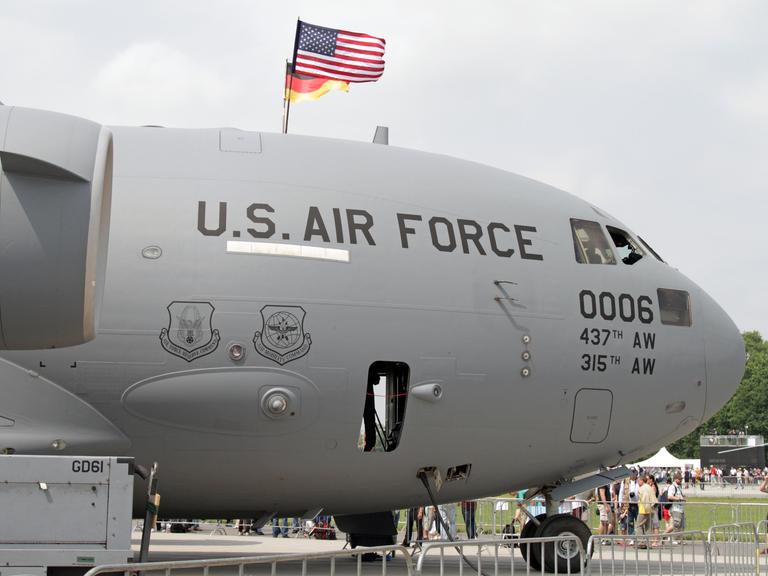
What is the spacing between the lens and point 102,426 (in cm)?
1037

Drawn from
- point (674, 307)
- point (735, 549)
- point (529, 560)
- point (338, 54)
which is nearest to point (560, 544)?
point (529, 560)

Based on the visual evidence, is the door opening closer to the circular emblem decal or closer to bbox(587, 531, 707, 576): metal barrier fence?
the circular emblem decal

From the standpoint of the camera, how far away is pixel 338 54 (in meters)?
17.4

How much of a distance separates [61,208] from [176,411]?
4767 millimetres

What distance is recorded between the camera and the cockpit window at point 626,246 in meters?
13.0

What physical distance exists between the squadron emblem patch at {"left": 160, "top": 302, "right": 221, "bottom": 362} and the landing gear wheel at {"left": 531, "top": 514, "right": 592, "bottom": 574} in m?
4.37

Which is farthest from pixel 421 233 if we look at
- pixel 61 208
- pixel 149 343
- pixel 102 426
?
pixel 61 208

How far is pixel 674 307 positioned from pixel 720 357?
33.4 inches

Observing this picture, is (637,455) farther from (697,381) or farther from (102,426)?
(102,426)

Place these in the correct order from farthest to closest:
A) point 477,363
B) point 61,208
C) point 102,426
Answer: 1. point 477,363
2. point 102,426
3. point 61,208

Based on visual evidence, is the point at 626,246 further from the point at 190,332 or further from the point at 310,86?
the point at 310,86

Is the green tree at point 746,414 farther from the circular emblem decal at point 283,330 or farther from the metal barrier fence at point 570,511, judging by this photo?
the circular emblem decal at point 283,330

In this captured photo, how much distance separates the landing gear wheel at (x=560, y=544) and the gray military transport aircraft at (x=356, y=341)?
0.07 m

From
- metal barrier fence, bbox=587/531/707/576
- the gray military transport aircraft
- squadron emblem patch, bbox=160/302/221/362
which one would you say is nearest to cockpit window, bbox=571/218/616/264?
the gray military transport aircraft
